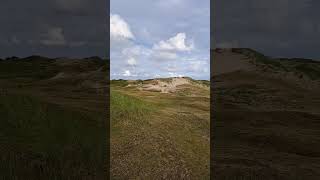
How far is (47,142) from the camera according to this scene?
13875 millimetres

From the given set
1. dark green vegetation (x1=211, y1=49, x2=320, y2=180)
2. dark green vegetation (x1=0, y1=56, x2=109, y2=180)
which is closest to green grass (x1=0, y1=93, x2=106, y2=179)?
dark green vegetation (x1=0, y1=56, x2=109, y2=180)

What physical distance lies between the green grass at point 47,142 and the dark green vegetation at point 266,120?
5.18 m

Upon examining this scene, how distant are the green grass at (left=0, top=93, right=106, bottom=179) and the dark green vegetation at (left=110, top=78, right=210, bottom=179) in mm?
1001

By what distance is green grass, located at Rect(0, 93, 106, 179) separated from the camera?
11523 millimetres

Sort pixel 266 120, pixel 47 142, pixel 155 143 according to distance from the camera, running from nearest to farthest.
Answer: pixel 47 142 < pixel 155 143 < pixel 266 120

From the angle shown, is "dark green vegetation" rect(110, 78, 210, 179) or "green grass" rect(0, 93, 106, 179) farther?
"dark green vegetation" rect(110, 78, 210, 179)

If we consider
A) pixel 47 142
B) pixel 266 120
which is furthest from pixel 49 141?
pixel 266 120

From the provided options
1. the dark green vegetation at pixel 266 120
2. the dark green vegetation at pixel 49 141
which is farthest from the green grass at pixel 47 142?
the dark green vegetation at pixel 266 120

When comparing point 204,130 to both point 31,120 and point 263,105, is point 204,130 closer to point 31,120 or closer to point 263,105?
point 31,120

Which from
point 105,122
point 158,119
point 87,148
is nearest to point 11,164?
point 87,148

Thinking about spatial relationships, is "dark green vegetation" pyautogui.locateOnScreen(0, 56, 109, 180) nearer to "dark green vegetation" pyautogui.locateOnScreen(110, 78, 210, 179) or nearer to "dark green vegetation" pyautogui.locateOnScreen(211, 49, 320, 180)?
"dark green vegetation" pyautogui.locateOnScreen(110, 78, 210, 179)

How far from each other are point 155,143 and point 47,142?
16.5 feet

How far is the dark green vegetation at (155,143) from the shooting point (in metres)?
14.8

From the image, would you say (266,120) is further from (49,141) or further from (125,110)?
(49,141)
